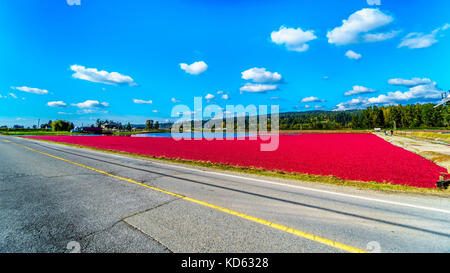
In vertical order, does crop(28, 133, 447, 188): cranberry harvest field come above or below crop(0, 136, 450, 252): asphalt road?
below

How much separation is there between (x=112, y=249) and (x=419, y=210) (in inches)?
290

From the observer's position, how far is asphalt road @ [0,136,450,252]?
11.3ft

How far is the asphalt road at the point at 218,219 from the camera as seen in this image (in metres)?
3.43

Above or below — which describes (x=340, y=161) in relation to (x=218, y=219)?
below

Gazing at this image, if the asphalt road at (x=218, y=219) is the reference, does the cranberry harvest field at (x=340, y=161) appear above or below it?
below

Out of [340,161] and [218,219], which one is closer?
[218,219]

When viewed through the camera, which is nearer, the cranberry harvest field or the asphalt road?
the asphalt road

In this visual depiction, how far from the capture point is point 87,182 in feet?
27.1

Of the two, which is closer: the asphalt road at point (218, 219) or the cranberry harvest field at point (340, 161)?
the asphalt road at point (218, 219)

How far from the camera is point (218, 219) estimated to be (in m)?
4.49
